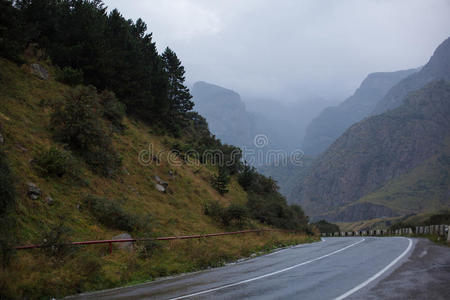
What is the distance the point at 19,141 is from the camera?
52.6ft

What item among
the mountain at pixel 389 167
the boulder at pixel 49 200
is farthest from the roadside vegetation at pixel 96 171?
the mountain at pixel 389 167

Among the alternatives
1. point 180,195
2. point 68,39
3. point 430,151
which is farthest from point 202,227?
point 430,151

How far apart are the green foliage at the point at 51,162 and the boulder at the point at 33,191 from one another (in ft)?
6.02

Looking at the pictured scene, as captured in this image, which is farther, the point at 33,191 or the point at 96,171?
the point at 96,171

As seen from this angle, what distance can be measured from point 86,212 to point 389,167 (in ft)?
548

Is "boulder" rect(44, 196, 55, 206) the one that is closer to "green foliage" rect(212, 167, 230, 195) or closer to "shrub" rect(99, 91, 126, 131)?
"shrub" rect(99, 91, 126, 131)

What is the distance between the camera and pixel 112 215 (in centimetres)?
1598

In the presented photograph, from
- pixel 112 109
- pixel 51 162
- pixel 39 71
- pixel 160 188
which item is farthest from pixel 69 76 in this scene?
pixel 51 162

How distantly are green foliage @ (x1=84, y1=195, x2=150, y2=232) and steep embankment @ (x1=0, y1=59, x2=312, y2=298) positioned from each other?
0.15 feet

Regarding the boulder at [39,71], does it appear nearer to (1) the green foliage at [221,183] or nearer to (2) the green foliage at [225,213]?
(2) the green foliage at [225,213]

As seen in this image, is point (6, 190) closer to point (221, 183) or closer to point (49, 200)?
point (49, 200)

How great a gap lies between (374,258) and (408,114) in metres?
184

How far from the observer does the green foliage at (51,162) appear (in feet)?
51.3

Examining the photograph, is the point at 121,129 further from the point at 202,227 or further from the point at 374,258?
the point at 374,258
